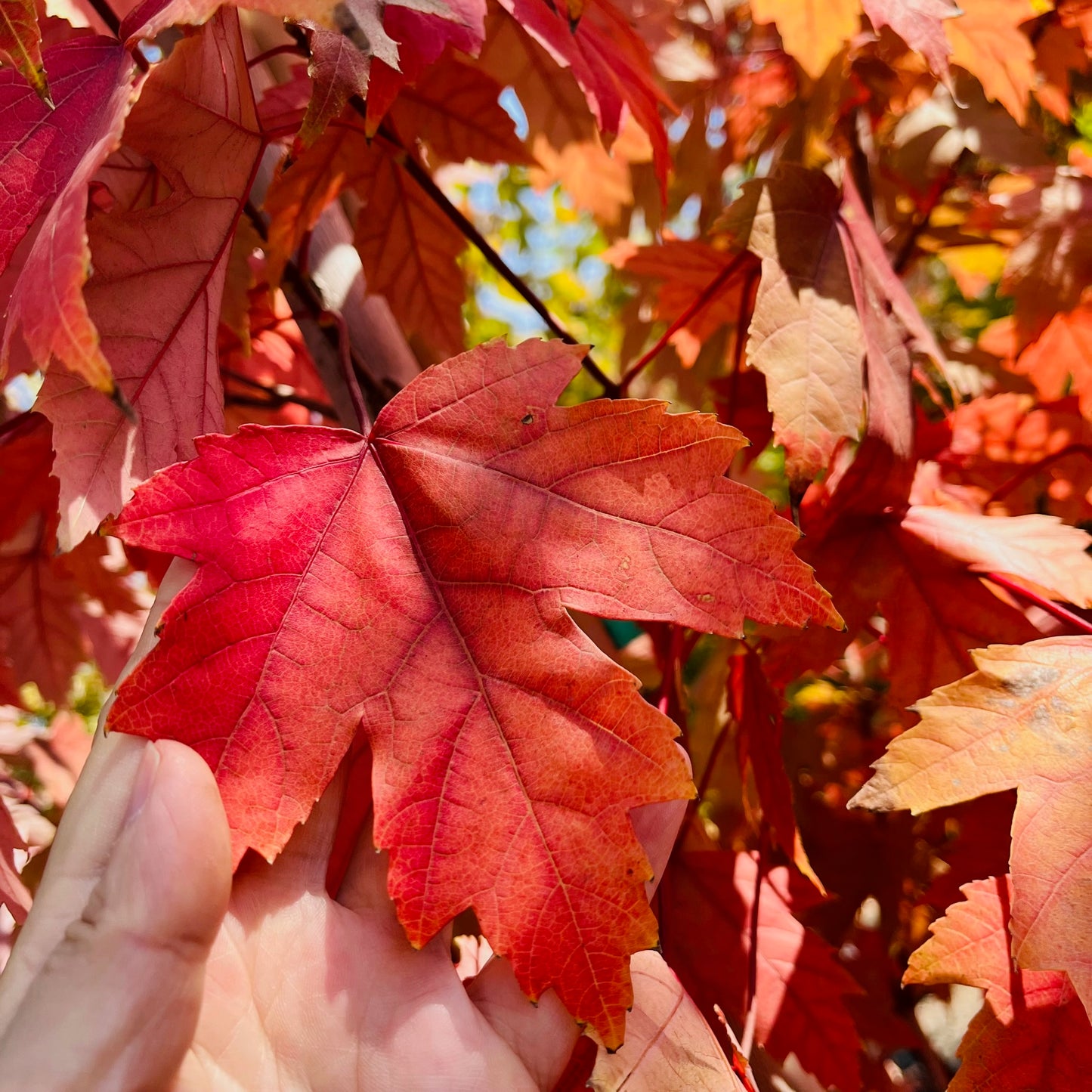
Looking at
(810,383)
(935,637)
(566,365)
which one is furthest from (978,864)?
(566,365)

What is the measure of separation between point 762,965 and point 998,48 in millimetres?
862

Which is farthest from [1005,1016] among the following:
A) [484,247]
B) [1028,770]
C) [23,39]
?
[23,39]

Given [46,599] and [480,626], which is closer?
[480,626]

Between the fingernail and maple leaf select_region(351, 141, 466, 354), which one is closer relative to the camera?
the fingernail

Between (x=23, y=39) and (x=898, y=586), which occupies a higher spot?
(x=23, y=39)

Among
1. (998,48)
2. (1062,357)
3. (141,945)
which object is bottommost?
(1062,357)

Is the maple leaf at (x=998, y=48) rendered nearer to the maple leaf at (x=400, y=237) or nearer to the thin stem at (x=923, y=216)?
the thin stem at (x=923, y=216)

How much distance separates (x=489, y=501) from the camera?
0.55 m

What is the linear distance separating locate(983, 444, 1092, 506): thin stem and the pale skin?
1.59ft

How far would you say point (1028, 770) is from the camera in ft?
1.88

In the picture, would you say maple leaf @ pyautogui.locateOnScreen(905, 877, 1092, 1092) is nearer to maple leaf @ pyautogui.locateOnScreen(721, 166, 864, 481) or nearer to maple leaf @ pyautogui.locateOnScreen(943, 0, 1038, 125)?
maple leaf @ pyautogui.locateOnScreen(721, 166, 864, 481)

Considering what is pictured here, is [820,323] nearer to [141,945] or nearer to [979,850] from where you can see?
[979,850]

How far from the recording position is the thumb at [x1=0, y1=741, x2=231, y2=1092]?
448 mm

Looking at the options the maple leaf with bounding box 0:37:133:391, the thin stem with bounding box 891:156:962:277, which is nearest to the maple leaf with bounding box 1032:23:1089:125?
the thin stem with bounding box 891:156:962:277
